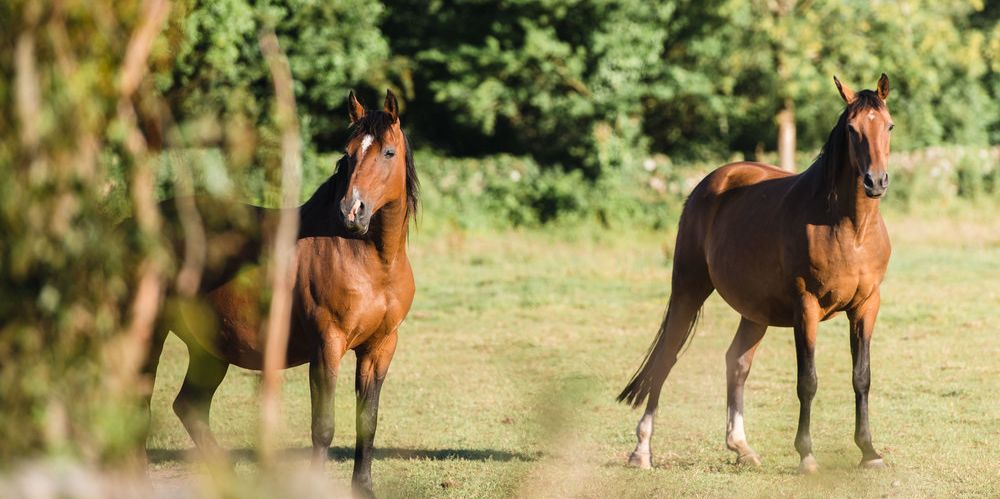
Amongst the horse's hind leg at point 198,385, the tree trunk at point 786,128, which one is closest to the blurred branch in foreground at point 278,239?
the horse's hind leg at point 198,385

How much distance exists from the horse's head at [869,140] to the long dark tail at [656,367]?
1.78 m

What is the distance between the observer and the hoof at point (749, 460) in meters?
7.61

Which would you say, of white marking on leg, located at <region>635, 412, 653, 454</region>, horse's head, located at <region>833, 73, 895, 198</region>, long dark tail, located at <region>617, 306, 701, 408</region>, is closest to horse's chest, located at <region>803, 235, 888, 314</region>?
horse's head, located at <region>833, 73, 895, 198</region>

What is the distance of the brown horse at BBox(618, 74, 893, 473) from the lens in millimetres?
7203

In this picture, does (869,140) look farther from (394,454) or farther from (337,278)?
(394,454)

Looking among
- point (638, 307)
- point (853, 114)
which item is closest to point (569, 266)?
point (638, 307)

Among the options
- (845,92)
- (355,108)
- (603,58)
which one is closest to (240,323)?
(355,108)

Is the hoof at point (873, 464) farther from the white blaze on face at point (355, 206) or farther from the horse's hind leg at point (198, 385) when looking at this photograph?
the horse's hind leg at point (198, 385)

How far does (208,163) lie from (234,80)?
17549mm

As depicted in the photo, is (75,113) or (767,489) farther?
(767,489)

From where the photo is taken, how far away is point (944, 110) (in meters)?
30.0

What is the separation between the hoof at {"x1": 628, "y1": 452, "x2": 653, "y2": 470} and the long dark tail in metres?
0.50

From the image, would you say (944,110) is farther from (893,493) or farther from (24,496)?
(24,496)

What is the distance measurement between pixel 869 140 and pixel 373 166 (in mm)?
2848
